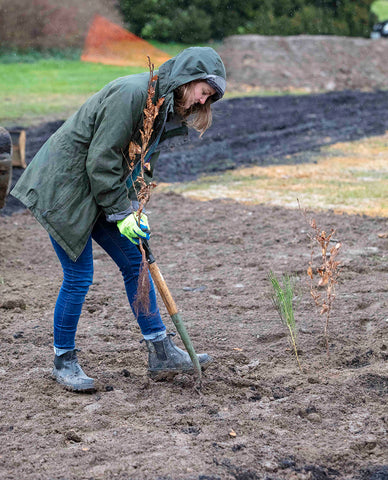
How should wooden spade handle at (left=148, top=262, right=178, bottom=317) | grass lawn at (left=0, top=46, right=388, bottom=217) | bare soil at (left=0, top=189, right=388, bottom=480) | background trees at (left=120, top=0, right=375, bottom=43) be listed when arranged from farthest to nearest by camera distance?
background trees at (left=120, top=0, right=375, bottom=43)
grass lawn at (left=0, top=46, right=388, bottom=217)
wooden spade handle at (left=148, top=262, right=178, bottom=317)
bare soil at (left=0, top=189, right=388, bottom=480)

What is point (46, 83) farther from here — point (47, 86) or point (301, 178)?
point (301, 178)

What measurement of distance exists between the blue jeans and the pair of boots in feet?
0.32

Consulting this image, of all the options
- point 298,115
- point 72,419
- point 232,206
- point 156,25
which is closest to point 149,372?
point 72,419

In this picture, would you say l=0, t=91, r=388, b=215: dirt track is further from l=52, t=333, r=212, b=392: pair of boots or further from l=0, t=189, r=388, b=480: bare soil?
Result: l=52, t=333, r=212, b=392: pair of boots

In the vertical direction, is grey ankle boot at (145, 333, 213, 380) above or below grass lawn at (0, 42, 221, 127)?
above

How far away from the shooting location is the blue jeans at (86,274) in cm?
334

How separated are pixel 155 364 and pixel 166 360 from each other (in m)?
0.07

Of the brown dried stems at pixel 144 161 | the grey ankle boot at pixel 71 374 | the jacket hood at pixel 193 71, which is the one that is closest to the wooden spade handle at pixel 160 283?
the brown dried stems at pixel 144 161

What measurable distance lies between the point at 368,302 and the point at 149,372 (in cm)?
177

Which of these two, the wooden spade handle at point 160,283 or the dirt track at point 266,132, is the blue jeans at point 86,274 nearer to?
the wooden spade handle at point 160,283

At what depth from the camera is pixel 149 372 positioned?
364cm

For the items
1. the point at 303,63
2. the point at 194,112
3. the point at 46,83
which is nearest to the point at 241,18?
the point at 303,63

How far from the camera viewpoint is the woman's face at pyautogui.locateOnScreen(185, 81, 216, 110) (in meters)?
3.06

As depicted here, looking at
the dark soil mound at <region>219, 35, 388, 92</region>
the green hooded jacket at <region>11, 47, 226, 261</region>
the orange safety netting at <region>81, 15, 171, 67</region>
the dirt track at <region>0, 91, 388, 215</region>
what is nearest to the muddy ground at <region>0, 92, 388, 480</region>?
the green hooded jacket at <region>11, 47, 226, 261</region>
